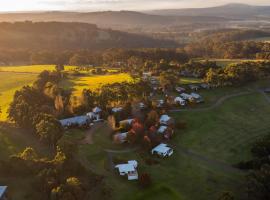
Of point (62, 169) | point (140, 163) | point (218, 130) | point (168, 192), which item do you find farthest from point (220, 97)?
point (62, 169)

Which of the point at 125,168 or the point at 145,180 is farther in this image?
Result: the point at 125,168

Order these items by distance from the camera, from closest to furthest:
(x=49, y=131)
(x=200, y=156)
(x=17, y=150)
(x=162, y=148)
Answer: (x=200, y=156), (x=162, y=148), (x=17, y=150), (x=49, y=131)

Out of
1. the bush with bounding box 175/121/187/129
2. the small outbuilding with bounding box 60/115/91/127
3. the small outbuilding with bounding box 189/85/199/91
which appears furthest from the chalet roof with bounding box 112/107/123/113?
the small outbuilding with bounding box 189/85/199/91

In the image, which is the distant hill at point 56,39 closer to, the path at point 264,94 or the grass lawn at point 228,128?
the path at point 264,94

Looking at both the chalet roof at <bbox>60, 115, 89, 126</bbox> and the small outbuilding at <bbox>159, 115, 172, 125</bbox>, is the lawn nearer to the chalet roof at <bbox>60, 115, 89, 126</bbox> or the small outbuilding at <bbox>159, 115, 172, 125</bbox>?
the chalet roof at <bbox>60, 115, 89, 126</bbox>

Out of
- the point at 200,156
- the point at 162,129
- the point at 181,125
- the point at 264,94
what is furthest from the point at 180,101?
the point at 264,94

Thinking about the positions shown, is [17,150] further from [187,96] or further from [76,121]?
[187,96]

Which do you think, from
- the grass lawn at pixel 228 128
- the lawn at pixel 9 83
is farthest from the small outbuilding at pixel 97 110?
the lawn at pixel 9 83
